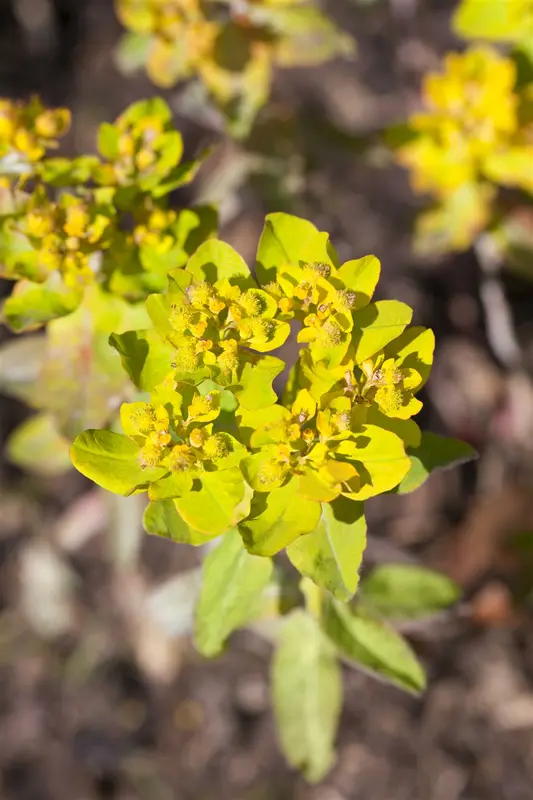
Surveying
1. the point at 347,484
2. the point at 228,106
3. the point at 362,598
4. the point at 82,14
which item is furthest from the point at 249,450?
the point at 82,14

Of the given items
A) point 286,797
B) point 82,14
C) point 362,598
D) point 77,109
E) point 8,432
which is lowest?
point 286,797

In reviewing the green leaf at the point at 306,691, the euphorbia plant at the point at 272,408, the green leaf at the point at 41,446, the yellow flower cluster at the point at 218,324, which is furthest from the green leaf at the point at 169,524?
the green leaf at the point at 41,446

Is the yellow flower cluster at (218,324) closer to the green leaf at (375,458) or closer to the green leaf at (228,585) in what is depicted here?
the green leaf at (375,458)

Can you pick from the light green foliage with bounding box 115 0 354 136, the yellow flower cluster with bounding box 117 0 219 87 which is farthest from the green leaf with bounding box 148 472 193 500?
the yellow flower cluster with bounding box 117 0 219 87

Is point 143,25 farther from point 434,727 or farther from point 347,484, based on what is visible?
point 434,727

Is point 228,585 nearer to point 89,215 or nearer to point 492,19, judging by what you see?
point 89,215
